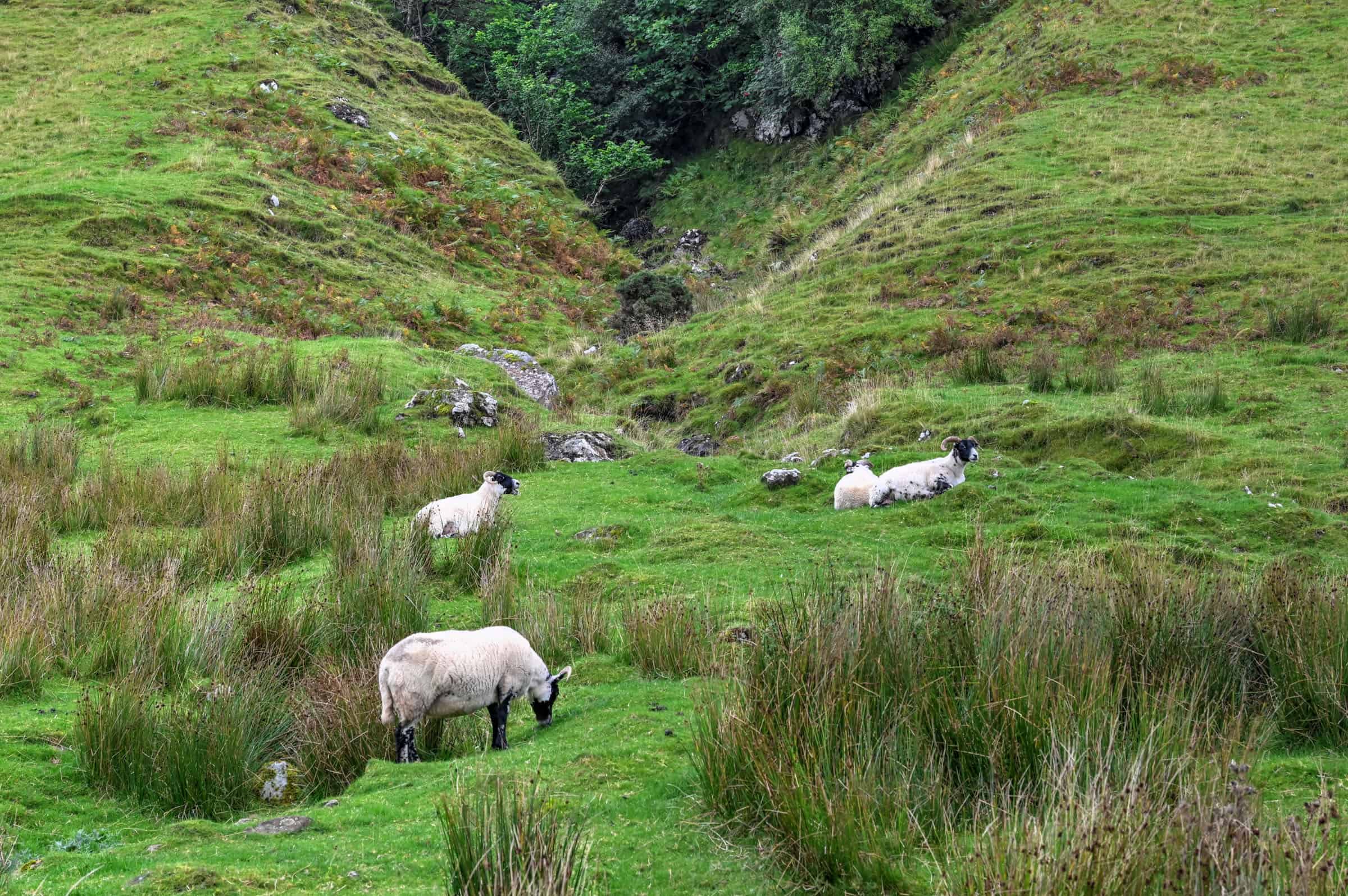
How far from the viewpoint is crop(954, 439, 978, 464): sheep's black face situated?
12.6 meters

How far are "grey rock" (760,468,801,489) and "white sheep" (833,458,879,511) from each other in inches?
32.5

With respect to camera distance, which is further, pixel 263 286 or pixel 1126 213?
pixel 263 286

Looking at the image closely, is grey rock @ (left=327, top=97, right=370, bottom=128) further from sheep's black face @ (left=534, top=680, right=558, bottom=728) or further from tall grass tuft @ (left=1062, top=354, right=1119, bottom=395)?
sheep's black face @ (left=534, top=680, right=558, bottom=728)

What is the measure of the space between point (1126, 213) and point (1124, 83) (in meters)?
8.81

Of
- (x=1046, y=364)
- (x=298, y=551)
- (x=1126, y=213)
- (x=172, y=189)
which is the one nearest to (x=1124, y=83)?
(x=1126, y=213)

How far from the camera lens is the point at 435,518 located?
11.8 meters

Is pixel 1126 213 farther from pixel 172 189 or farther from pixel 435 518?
pixel 172 189

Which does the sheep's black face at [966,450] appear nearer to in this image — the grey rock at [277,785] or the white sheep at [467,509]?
the white sheep at [467,509]

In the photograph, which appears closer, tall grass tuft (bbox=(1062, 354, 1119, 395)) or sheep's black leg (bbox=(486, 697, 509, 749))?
sheep's black leg (bbox=(486, 697, 509, 749))

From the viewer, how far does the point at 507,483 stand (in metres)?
12.3

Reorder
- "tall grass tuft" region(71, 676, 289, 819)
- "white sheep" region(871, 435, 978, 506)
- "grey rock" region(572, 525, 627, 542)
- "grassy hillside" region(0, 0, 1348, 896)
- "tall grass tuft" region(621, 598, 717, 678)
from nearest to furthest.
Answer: "grassy hillside" region(0, 0, 1348, 896) → "tall grass tuft" region(71, 676, 289, 819) → "tall grass tuft" region(621, 598, 717, 678) → "grey rock" region(572, 525, 627, 542) → "white sheep" region(871, 435, 978, 506)

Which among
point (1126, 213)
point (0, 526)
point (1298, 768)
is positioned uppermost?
point (1126, 213)

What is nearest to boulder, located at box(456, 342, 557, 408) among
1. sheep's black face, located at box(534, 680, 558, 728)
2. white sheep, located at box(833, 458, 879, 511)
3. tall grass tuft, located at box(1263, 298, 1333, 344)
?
white sheep, located at box(833, 458, 879, 511)

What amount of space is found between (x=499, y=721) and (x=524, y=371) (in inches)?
670
